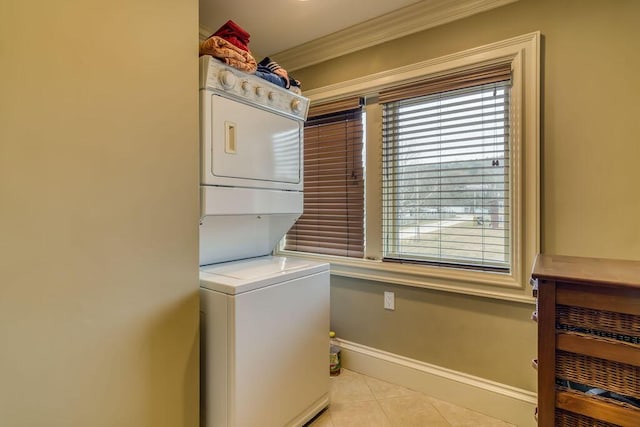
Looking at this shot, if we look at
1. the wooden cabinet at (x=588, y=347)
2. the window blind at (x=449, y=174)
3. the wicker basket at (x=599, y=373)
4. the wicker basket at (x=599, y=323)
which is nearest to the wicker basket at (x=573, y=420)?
the wooden cabinet at (x=588, y=347)

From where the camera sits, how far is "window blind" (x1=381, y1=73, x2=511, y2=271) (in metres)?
1.78

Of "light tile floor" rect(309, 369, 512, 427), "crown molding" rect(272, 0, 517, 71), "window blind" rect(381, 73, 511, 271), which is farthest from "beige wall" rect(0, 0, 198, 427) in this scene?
"window blind" rect(381, 73, 511, 271)

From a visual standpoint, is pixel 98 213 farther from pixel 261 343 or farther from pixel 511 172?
pixel 511 172

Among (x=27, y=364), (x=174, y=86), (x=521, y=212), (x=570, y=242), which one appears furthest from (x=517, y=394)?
(x=174, y=86)

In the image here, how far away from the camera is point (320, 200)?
8.14 ft

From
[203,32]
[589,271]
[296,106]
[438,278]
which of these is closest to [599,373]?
[589,271]

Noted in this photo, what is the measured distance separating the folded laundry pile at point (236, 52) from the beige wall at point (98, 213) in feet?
0.36

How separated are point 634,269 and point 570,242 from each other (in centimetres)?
53

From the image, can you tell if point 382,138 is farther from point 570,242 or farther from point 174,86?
point 174,86

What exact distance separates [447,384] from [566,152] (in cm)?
144

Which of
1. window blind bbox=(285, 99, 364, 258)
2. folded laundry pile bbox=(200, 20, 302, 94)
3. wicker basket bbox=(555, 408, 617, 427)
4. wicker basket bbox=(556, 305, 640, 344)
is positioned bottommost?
wicker basket bbox=(555, 408, 617, 427)

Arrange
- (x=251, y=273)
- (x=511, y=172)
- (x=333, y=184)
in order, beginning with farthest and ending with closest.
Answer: (x=333, y=184)
(x=511, y=172)
(x=251, y=273)

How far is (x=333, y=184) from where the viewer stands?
240cm

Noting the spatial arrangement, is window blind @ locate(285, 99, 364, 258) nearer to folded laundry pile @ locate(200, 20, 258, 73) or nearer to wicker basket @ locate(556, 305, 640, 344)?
folded laundry pile @ locate(200, 20, 258, 73)
